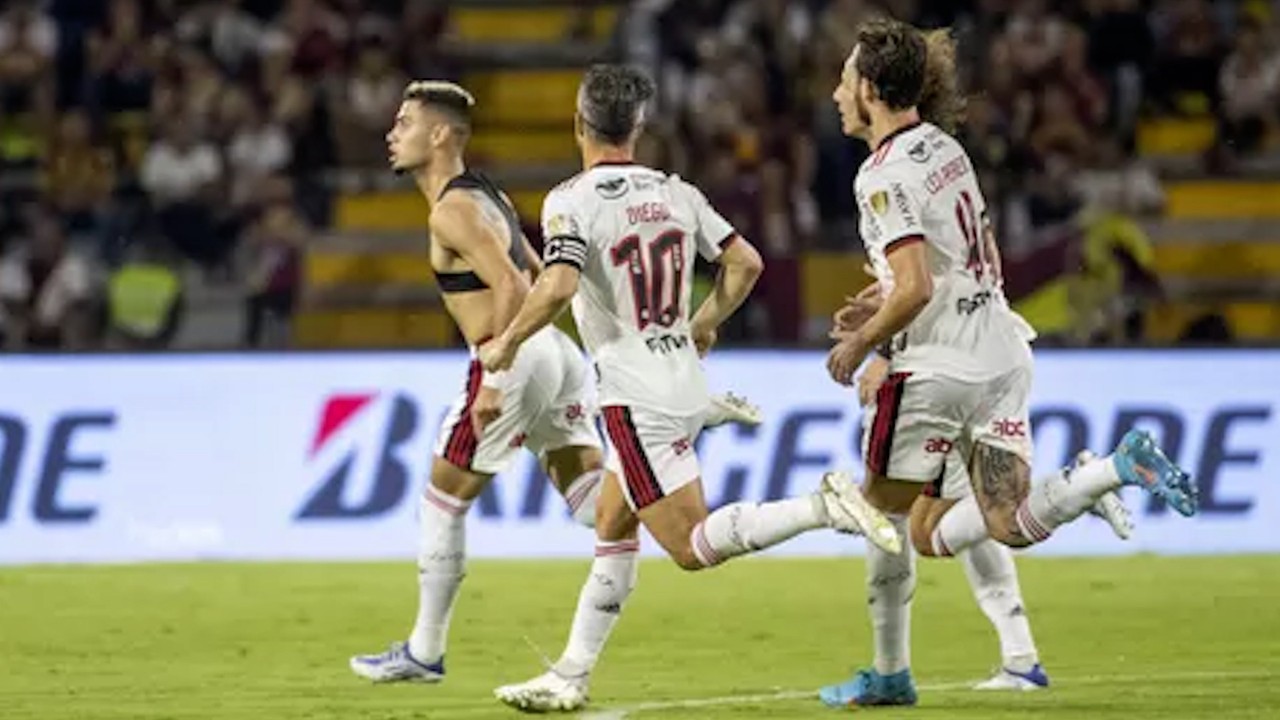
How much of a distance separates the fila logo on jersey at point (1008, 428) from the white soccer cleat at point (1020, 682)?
113 centimetres

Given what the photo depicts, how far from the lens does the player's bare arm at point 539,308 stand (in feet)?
33.8

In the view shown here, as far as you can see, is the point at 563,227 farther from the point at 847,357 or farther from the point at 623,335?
the point at 847,357

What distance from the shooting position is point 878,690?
1072 centimetres

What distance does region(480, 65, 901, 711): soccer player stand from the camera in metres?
10.4

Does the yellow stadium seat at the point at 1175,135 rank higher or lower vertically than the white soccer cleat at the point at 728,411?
lower

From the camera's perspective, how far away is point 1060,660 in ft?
41.8

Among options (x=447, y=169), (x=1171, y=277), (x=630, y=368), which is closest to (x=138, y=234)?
(x=1171, y=277)

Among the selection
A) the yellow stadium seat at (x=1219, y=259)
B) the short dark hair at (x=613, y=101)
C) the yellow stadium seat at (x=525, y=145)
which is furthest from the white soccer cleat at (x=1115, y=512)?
the yellow stadium seat at (x=525, y=145)

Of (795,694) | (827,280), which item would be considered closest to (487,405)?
(795,694)

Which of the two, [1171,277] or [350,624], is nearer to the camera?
[350,624]

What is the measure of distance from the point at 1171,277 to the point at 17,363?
9112 millimetres

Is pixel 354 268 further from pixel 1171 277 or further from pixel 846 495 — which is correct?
pixel 846 495

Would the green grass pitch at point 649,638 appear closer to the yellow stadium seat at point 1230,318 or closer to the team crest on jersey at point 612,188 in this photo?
the team crest on jersey at point 612,188

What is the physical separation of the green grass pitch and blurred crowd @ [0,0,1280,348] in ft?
18.5
